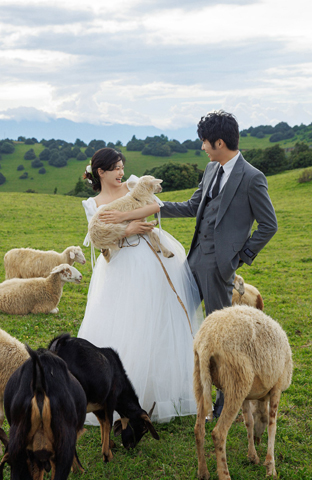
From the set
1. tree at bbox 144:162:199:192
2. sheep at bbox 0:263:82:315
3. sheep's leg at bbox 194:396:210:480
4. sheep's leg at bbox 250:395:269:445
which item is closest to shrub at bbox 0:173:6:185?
tree at bbox 144:162:199:192

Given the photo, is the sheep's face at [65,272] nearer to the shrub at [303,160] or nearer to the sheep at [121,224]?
the sheep at [121,224]

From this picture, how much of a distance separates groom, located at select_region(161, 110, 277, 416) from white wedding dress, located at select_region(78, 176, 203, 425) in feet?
1.55

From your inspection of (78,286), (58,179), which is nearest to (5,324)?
(78,286)

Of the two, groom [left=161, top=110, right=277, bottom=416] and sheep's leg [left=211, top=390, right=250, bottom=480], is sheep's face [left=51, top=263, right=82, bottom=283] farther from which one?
sheep's leg [left=211, top=390, right=250, bottom=480]

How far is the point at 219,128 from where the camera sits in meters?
4.03

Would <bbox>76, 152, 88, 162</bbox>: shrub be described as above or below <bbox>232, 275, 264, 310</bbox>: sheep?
above

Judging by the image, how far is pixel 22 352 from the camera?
Answer: 4.04 m

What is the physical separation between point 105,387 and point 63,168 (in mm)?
86633

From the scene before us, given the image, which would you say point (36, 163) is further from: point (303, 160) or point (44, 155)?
point (303, 160)

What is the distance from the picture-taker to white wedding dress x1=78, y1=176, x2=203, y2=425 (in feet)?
14.1

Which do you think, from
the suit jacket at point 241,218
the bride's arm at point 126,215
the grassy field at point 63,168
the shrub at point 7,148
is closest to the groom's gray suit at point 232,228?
the suit jacket at point 241,218

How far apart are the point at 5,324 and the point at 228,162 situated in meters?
5.75

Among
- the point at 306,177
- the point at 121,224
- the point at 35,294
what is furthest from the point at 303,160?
the point at 121,224

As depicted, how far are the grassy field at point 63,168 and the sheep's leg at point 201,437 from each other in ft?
243
